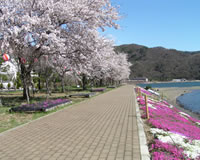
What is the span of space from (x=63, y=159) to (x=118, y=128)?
3003 mm

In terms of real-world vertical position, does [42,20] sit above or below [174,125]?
above

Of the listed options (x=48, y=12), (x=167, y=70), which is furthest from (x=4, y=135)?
(x=167, y=70)

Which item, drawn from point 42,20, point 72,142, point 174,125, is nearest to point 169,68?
point 42,20

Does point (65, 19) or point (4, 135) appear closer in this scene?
point (4, 135)

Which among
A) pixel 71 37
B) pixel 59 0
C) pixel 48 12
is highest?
pixel 59 0

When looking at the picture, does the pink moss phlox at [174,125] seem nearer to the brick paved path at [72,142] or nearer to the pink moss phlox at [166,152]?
→ the brick paved path at [72,142]

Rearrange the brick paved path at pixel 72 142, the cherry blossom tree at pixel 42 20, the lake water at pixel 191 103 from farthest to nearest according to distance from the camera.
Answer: the lake water at pixel 191 103, the cherry blossom tree at pixel 42 20, the brick paved path at pixel 72 142

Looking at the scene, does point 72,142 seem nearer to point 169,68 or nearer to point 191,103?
point 191,103

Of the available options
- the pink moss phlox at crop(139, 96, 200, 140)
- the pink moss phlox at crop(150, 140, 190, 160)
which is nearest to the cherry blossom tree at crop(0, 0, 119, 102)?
the pink moss phlox at crop(139, 96, 200, 140)

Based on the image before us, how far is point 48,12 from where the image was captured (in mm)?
12164

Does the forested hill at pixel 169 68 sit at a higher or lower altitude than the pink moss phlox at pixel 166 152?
higher

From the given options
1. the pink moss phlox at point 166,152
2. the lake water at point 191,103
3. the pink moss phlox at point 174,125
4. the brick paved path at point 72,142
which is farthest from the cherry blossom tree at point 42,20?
the lake water at point 191,103

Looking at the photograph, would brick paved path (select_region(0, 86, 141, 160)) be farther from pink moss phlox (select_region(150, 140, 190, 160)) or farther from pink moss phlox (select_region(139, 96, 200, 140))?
pink moss phlox (select_region(139, 96, 200, 140))

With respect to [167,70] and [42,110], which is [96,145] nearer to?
[42,110]
